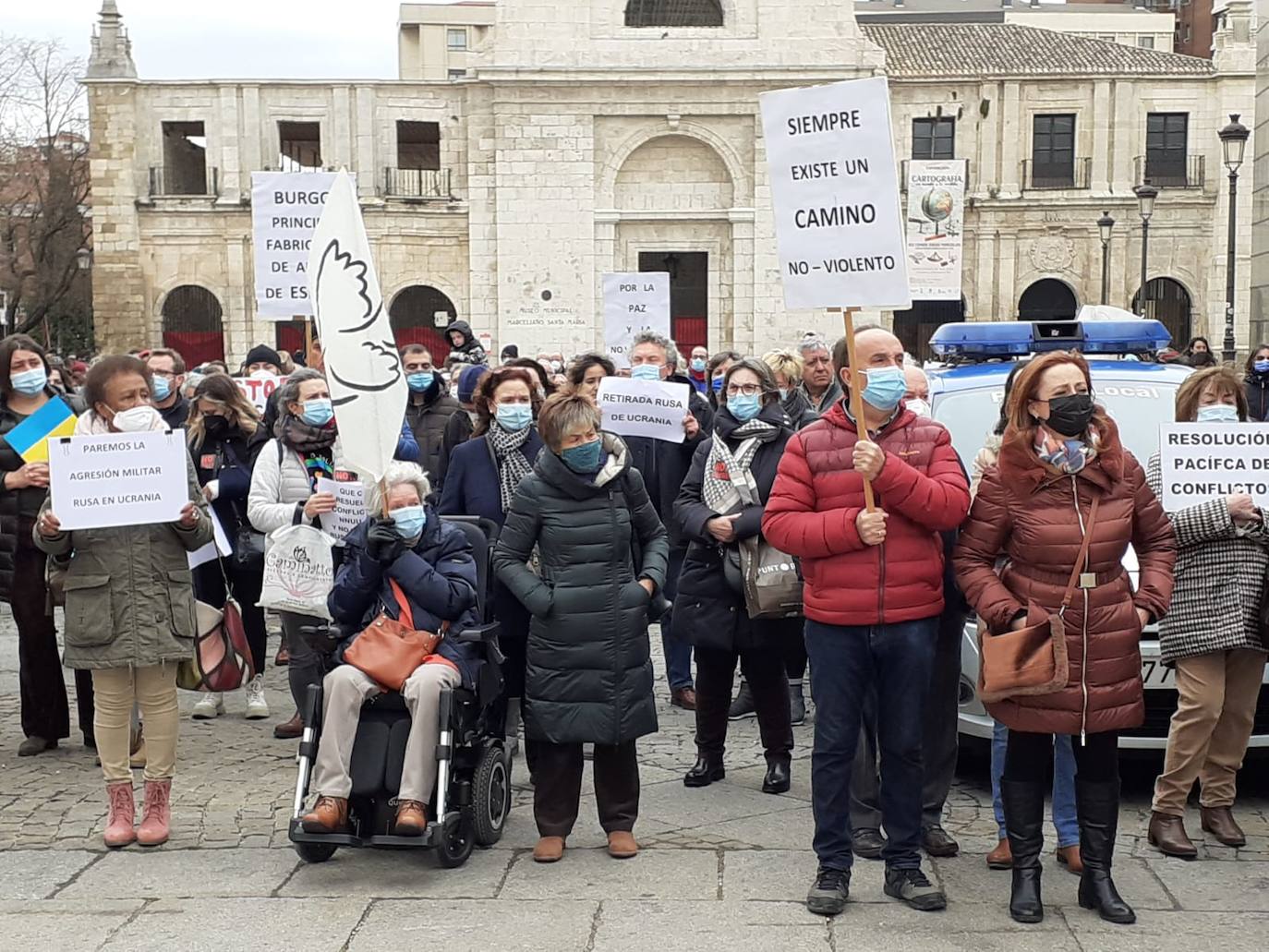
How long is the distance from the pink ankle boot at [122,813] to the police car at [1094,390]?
3.67 m

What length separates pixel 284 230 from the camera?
32.7 feet

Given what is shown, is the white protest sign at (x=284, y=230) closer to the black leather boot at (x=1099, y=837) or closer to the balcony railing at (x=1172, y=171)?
the black leather boot at (x=1099, y=837)

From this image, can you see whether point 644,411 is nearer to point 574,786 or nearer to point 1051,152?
→ point 574,786

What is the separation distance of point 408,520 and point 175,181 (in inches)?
1679

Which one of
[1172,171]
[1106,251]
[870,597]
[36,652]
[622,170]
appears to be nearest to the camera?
[870,597]

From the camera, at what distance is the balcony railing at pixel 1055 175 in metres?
45.3

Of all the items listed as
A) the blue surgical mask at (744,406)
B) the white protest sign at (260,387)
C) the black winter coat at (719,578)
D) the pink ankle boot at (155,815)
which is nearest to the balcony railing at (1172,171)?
the white protest sign at (260,387)

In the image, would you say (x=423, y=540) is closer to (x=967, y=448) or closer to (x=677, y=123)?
(x=967, y=448)

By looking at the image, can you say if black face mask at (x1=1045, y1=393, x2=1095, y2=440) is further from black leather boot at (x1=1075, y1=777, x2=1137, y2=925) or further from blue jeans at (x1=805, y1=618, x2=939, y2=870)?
black leather boot at (x1=1075, y1=777, x2=1137, y2=925)

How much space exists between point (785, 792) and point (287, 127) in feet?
136

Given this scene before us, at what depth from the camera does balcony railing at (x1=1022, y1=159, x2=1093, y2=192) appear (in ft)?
149

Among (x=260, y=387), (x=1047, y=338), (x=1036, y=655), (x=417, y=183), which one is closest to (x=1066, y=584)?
(x=1036, y=655)

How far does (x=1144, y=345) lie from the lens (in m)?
9.54

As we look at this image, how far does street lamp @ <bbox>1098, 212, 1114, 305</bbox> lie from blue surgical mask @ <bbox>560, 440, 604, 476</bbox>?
35.7 metres
